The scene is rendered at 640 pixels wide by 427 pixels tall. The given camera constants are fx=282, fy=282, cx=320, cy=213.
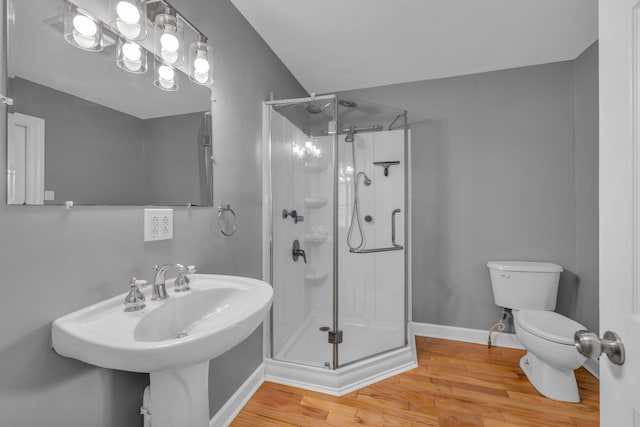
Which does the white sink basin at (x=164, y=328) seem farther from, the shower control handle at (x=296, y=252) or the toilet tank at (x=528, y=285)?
the toilet tank at (x=528, y=285)

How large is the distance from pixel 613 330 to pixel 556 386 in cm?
168

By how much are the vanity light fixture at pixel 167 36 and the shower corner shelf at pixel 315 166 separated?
1.23 meters

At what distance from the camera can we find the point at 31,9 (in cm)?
79

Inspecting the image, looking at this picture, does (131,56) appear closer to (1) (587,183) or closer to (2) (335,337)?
(2) (335,337)

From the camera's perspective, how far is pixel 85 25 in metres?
0.91

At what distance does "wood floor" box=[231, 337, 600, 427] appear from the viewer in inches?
62.1

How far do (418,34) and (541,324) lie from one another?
2083mm

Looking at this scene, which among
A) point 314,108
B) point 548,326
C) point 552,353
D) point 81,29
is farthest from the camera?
point 314,108

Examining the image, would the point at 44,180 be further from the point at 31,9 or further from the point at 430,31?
the point at 430,31

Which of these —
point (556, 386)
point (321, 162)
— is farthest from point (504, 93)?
point (556, 386)

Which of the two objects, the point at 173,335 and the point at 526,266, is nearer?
the point at 173,335

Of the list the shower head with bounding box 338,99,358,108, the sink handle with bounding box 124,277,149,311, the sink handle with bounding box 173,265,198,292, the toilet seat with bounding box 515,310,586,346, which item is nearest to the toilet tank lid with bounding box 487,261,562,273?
the toilet seat with bounding box 515,310,586,346

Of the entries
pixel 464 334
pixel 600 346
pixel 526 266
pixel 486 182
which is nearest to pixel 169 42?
→ pixel 600 346

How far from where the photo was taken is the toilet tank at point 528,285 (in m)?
2.12
